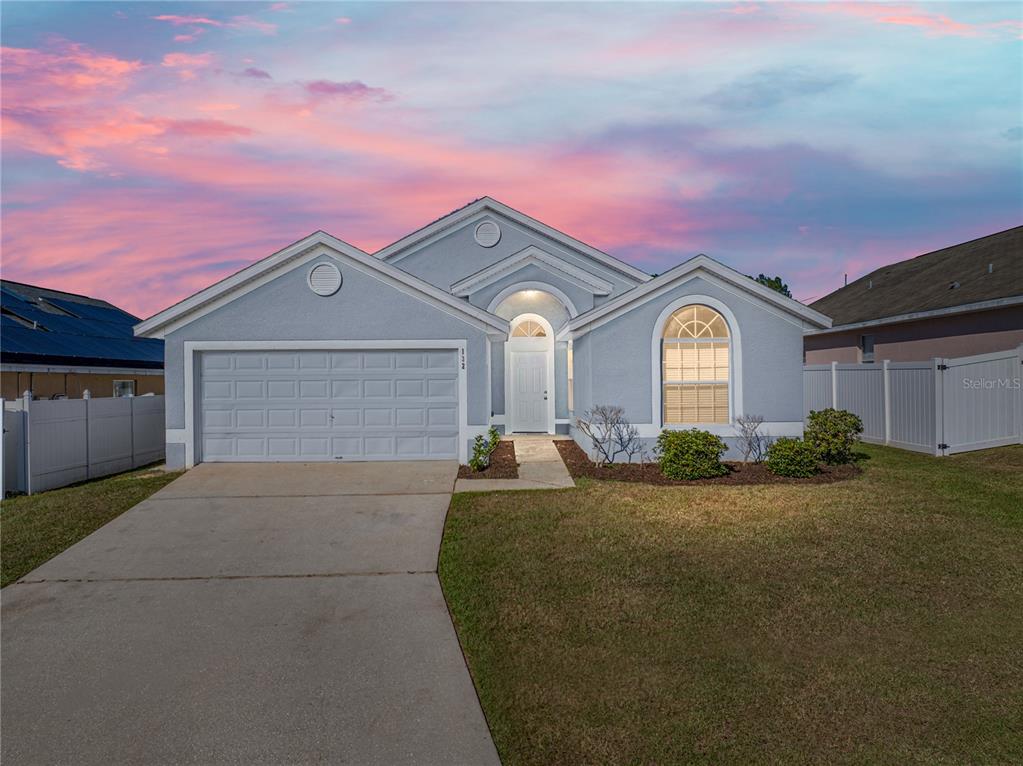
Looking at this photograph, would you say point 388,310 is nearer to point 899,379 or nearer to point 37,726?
point 37,726

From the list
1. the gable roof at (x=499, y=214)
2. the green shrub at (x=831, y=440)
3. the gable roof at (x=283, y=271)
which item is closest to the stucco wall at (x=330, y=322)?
the gable roof at (x=283, y=271)

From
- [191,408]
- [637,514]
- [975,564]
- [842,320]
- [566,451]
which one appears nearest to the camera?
[975,564]

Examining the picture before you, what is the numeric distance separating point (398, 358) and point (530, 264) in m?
5.76

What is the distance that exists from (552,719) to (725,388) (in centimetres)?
1097

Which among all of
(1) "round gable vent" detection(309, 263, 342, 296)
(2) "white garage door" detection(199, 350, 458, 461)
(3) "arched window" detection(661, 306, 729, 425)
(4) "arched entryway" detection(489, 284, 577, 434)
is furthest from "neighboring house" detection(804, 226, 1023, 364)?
(1) "round gable vent" detection(309, 263, 342, 296)

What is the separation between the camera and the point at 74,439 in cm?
1366

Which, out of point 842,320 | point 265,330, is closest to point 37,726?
point 265,330

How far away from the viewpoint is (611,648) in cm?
574

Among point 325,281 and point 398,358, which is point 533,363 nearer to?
point 398,358

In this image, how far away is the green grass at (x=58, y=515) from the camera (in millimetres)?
8828

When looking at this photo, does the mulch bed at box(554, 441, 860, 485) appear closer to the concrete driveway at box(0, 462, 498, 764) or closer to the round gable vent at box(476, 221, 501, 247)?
the concrete driveway at box(0, 462, 498, 764)

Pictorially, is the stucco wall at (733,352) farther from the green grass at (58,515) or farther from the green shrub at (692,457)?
the green grass at (58,515)

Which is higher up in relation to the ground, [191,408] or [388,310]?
[388,310]

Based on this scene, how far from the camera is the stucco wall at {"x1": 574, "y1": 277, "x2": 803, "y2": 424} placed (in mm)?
14422
